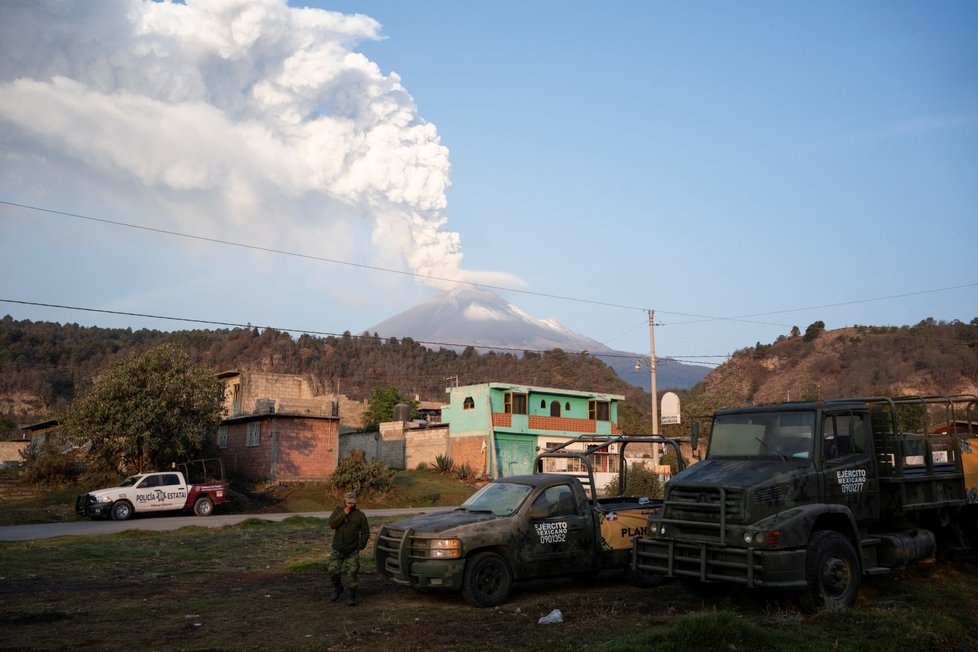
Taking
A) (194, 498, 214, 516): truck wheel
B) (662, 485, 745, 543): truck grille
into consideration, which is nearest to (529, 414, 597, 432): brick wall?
(194, 498, 214, 516): truck wheel

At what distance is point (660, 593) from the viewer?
12430 millimetres

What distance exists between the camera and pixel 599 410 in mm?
55625

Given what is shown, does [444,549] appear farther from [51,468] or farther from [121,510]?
[51,468]

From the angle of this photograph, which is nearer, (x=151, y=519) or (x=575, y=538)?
(x=575, y=538)

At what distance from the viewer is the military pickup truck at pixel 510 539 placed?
37.5ft

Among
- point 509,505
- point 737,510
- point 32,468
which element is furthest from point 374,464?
point 737,510

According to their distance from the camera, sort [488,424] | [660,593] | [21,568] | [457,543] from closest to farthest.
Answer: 1. [457,543]
2. [660,593]
3. [21,568]
4. [488,424]

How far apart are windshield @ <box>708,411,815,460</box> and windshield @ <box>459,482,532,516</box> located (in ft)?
9.72

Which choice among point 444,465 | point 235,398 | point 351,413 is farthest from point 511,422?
point 351,413

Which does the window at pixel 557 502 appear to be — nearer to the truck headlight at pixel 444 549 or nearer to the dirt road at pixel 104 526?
the truck headlight at pixel 444 549

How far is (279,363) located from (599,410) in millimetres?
56860

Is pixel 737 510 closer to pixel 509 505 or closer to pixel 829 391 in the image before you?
pixel 509 505

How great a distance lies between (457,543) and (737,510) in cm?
382

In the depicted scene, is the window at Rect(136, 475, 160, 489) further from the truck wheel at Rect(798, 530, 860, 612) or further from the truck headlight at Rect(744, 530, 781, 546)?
the truck wheel at Rect(798, 530, 860, 612)
